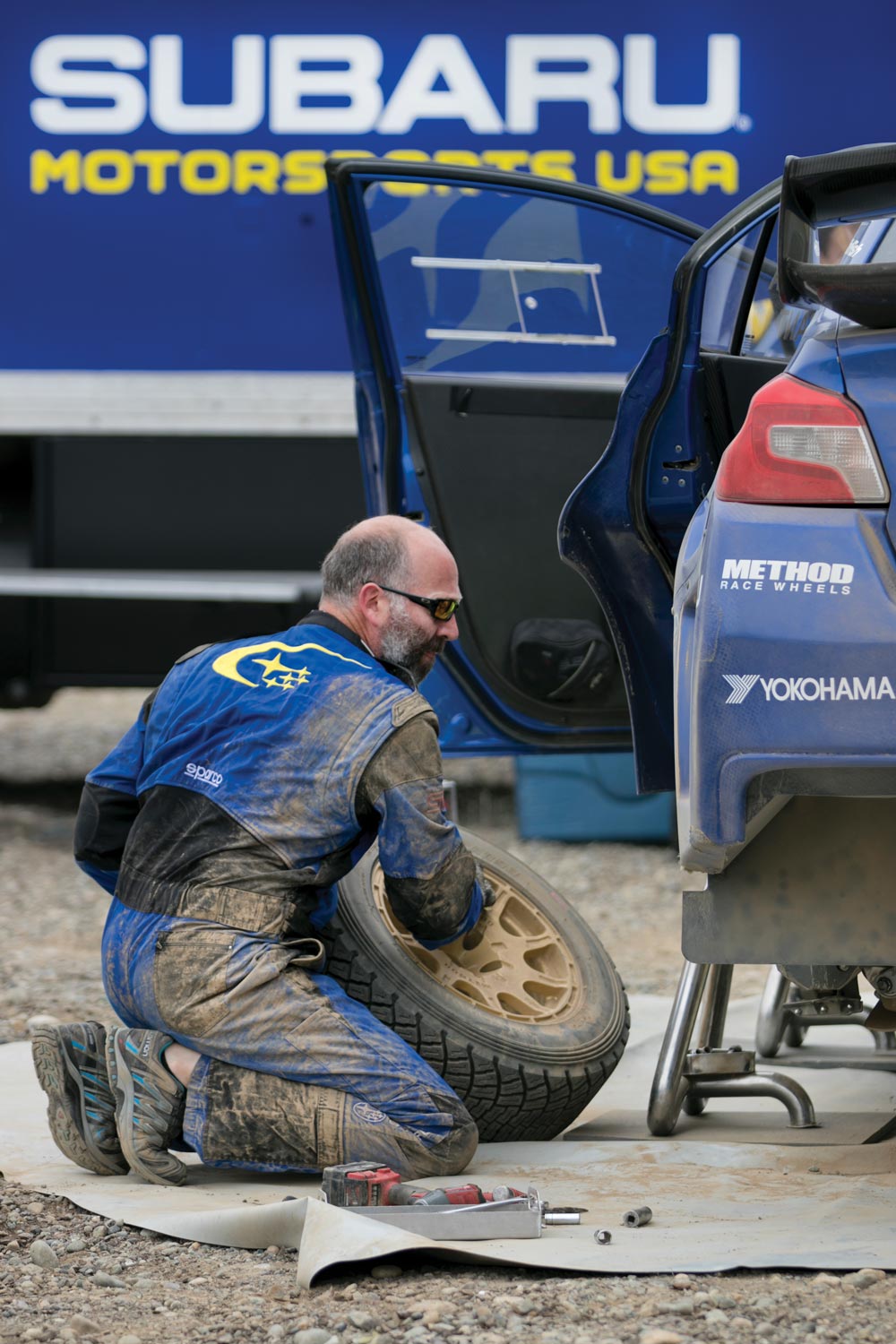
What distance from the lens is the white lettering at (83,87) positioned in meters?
7.34

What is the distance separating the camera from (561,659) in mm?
4902

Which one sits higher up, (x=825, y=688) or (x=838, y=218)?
(x=838, y=218)

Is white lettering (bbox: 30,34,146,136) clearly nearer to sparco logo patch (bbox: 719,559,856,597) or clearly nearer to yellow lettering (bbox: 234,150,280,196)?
yellow lettering (bbox: 234,150,280,196)

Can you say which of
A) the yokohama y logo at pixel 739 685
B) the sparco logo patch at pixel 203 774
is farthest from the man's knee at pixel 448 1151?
the yokohama y logo at pixel 739 685

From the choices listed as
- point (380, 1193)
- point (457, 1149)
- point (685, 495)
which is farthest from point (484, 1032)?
point (685, 495)

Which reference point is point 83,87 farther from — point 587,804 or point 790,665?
point 790,665

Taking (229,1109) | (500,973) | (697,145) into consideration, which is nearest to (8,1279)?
(229,1109)

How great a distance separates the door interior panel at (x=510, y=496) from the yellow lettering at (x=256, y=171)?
2.90 meters

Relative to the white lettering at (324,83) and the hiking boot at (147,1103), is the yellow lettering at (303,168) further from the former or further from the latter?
the hiking boot at (147,1103)

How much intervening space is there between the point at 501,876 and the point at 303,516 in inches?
148

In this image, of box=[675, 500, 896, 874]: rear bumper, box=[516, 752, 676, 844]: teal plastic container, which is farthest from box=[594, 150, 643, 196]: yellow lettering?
box=[675, 500, 896, 874]: rear bumper

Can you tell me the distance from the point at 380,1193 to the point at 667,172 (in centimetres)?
512

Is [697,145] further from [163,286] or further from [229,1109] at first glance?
[229,1109]

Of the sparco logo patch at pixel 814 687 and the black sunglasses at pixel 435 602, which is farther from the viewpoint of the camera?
the black sunglasses at pixel 435 602
